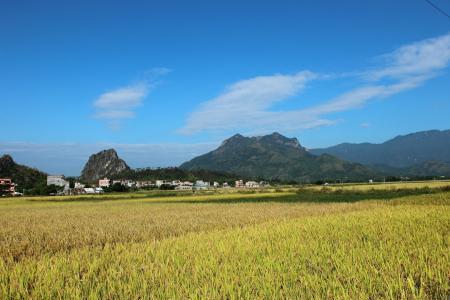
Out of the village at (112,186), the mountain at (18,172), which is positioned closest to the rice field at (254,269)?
the village at (112,186)

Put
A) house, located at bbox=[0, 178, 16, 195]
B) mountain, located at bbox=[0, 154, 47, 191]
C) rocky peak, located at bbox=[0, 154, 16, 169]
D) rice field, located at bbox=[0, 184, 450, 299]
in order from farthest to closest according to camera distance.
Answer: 1. rocky peak, located at bbox=[0, 154, 16, 169]
2. mountain, located at bbox=[0, 154, 47, 191]
3. house, located at bbox=[0, 178, 16, 195]
4. rice field, located at bbox=[0, 184, 450, 299]

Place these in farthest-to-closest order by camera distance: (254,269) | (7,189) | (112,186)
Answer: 1. (7,189)
2. (112,186)
3. (254,269)

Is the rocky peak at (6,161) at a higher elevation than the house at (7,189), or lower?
higher

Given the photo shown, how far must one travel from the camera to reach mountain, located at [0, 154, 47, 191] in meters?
146

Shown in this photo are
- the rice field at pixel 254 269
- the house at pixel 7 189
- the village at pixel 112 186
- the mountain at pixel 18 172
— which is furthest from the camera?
the mountain at pixel 18 172

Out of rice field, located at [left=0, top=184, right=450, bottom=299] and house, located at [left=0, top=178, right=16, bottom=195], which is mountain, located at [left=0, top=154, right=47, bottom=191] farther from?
rice field, located at [left=0, top=184, right=450, bottom=299]

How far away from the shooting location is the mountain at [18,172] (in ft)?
479

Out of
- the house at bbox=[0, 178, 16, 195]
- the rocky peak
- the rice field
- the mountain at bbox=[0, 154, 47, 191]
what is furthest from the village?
the rice field

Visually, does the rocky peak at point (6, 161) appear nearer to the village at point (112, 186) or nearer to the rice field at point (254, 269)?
the village at point (112, 186)

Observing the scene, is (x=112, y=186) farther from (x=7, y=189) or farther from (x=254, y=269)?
(x=254, y=269)

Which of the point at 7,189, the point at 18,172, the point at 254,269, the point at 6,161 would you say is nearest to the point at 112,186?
the point at 7,189

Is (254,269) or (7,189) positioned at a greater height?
(7,189)

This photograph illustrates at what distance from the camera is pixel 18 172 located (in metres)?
150

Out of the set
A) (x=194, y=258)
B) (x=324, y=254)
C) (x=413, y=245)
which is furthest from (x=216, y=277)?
(x=413, y=245)
